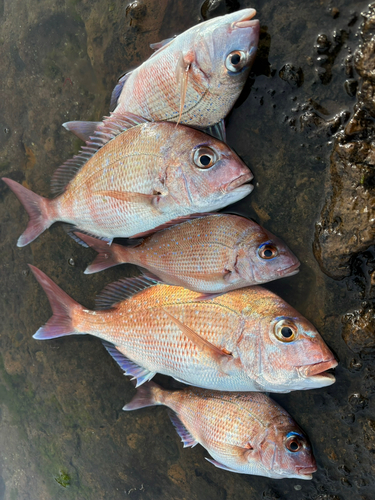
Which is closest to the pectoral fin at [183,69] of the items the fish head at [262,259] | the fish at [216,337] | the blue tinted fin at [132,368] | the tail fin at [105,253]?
the fish head at [262,259]

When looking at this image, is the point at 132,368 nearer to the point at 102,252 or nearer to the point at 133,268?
the point at 133,268

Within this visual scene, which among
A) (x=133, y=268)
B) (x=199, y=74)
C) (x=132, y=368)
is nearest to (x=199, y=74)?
(x=199, y=74)

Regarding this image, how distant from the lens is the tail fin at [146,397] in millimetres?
2473

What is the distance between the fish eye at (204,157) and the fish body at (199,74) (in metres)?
0.23

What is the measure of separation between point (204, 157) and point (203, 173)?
A: 0.09 meters

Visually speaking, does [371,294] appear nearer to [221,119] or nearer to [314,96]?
[314,96]

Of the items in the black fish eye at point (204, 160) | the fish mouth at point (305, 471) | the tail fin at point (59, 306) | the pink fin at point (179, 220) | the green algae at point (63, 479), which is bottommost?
the green algae at point (63, 479)

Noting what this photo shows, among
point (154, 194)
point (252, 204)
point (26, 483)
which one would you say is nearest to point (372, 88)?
point (252, 204)

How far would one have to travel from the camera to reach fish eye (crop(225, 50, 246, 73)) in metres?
1.71

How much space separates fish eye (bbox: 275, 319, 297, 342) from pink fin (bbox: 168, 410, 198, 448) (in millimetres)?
1067

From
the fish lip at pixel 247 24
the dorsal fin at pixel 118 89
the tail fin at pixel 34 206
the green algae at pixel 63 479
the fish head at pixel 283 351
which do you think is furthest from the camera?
the green algae at pixel 63 479

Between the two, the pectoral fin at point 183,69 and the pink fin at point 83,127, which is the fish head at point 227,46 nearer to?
the pectoral fin at point 183,69

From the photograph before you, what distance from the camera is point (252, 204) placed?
7.10 feet

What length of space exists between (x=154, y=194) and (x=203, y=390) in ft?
4.39
